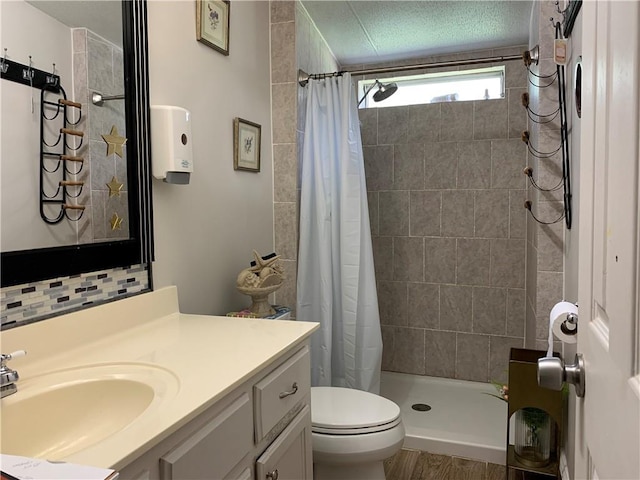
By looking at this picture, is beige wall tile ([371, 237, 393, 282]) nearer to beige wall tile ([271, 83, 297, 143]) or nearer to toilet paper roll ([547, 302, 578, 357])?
beige wall tile ([271, 83, 297, 143])

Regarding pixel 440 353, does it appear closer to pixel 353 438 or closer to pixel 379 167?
pixel 379 167

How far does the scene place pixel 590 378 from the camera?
2.40 ft

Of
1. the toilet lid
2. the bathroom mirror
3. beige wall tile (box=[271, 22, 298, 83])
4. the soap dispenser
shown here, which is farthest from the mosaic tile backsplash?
beige wall tile (box=[271, 22, 298, 83])

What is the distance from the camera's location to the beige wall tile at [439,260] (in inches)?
127

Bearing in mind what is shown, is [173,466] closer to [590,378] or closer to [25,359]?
[25,359]

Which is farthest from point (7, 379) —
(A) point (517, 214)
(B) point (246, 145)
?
(A) point (517, 214)

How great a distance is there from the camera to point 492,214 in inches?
122

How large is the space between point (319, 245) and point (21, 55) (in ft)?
5.12

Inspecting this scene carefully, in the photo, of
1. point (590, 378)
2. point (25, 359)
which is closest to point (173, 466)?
point (25, 359)

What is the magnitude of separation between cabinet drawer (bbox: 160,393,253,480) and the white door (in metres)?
0.68

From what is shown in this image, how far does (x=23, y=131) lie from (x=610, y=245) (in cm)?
126

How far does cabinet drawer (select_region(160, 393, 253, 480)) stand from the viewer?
886mm

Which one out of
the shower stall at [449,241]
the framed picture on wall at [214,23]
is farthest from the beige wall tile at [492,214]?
the framed picture on wall at [214,23]

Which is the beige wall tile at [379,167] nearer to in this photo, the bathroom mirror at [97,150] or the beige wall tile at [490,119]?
the beige wall tile at [490,119]
